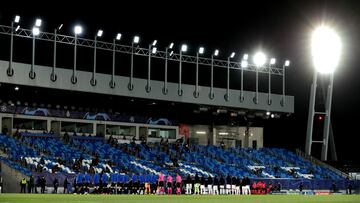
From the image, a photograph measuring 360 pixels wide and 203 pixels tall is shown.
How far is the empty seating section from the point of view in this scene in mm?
46344

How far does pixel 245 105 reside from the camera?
65.9m

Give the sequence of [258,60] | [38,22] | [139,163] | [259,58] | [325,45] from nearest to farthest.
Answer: [38,22] < [139,163] < [325,45] < [259,58] < [258,60]

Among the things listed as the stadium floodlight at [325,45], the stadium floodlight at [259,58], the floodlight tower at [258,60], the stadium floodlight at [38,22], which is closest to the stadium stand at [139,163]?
the floodlight tower at [258,60]

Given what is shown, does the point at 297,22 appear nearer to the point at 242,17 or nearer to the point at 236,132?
the point at 242,17

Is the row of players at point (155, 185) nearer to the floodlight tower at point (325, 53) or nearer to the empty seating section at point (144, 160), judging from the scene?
the empty seating section at point (144, 160)

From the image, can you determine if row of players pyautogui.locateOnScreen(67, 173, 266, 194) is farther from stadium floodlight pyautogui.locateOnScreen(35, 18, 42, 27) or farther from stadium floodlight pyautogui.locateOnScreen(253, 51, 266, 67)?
stadium floodlight pyautogui.locateOnScreen(253, 51, 266, 67)

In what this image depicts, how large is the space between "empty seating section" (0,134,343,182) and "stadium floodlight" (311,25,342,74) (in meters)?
10.6

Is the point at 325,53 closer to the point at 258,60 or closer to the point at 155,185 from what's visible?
the point at 258,60

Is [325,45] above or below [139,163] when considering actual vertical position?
above

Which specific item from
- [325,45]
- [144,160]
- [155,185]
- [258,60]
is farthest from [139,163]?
[325,45]

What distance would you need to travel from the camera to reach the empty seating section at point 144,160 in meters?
46.3

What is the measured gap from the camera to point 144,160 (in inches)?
2169

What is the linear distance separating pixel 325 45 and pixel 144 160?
2253cm

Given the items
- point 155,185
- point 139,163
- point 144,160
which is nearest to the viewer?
point 155,185
